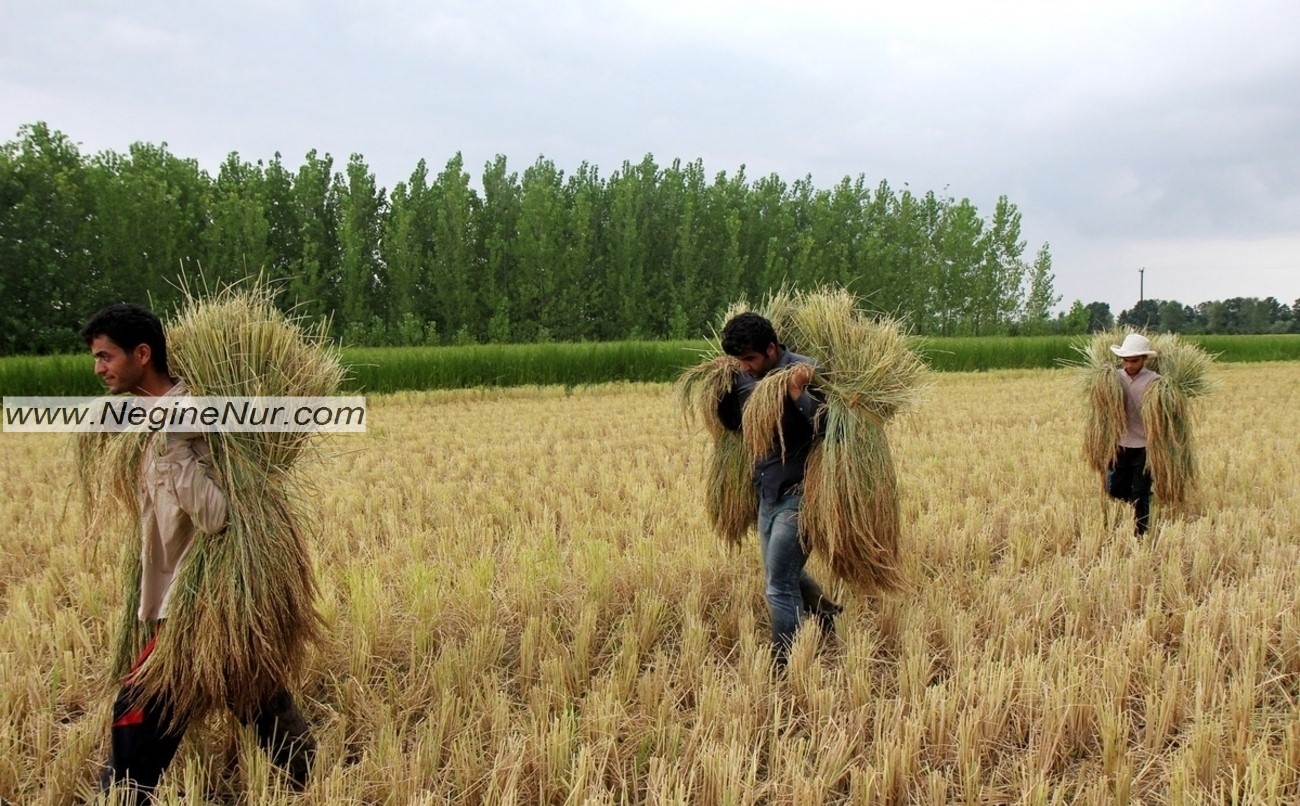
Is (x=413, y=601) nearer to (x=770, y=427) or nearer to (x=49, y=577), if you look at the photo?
(x=770, y=427)

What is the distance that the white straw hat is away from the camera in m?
5.47

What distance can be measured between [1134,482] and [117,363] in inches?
226

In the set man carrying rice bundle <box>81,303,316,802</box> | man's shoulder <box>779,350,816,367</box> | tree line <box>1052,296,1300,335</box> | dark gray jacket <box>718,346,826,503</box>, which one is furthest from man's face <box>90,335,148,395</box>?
tree line <box>1052,296,1300,335</box>

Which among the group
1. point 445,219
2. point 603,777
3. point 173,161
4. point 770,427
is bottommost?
point 603,777

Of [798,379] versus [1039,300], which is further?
[1039,300]

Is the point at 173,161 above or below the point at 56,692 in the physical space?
above

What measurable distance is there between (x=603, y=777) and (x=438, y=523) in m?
3.56

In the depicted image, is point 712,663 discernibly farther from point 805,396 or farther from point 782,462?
point 805,396

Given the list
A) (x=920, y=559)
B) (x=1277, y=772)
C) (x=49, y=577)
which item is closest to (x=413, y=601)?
(x=49, y=577)

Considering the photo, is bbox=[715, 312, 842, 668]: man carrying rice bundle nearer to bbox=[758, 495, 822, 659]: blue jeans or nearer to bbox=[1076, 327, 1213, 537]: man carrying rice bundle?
bbox=[758, 495, 822, 659]: blue jeans

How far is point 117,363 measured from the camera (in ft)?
7.77

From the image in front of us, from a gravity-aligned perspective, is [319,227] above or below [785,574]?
above

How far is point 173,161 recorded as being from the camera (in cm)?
3105

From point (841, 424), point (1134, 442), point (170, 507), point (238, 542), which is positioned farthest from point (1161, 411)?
point (170, 507)
